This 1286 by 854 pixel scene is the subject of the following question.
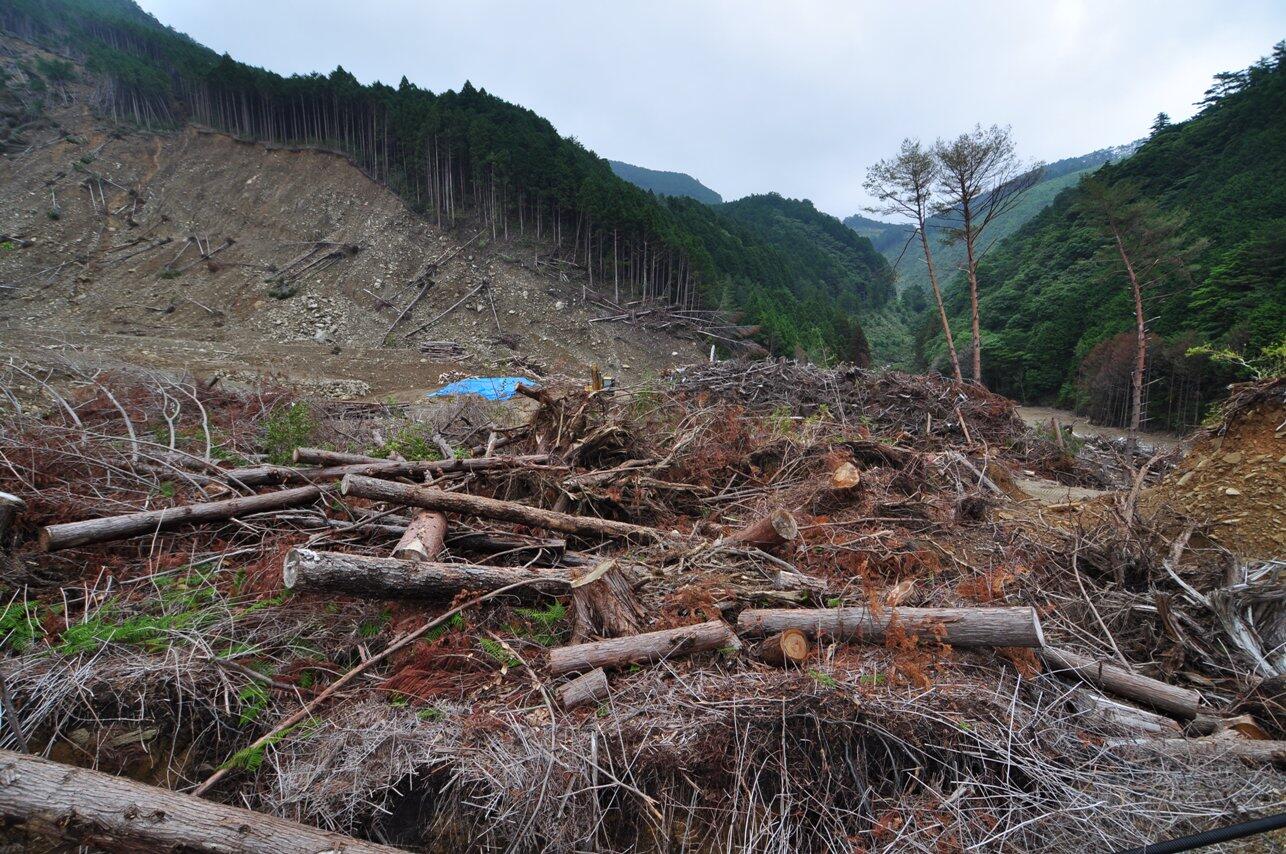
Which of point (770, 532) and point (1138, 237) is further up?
point (1138, 237)

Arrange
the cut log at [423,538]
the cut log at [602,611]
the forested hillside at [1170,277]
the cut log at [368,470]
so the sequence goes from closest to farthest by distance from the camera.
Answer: the cut log at [602,611], the cut log at [423,538], the cut log at [368,470], the forested hillside at [1170,277]

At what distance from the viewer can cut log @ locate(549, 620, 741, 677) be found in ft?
9.63

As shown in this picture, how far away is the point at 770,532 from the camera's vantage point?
413cm

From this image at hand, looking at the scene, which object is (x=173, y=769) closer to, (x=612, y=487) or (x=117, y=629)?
(x=117, y=629)

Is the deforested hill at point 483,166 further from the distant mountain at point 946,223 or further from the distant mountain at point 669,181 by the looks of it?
the distant mountain at point 669,181

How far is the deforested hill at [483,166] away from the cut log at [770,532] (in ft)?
71.4

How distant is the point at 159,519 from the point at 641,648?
3.75 meters

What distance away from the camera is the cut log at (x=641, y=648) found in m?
2.94

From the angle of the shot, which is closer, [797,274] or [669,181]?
[797,274]

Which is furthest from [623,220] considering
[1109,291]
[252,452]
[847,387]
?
[1109,291]

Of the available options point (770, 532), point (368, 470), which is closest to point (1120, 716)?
point (770, 532)

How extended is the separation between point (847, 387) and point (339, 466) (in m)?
9.20

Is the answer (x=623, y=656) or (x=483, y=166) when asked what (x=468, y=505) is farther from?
(x=483, y=166)

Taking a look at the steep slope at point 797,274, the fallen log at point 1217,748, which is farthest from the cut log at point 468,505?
the steep slope at point 797,274
